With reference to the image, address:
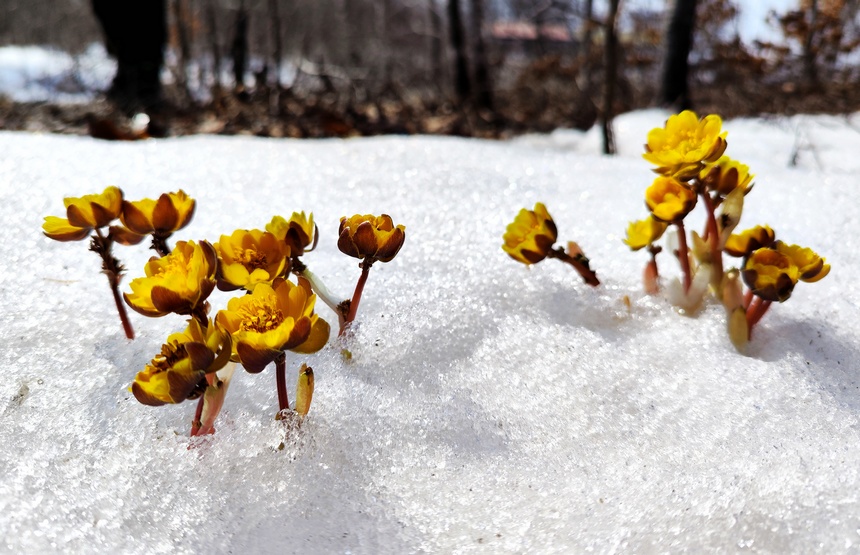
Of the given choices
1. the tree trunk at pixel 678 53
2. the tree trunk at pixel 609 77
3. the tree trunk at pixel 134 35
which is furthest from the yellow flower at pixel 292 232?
the tree trunk at pixel 134 35

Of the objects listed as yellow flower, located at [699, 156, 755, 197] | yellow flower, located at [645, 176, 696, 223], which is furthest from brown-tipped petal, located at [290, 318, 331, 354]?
yellow flower, located at [699, 156, 755, 197]

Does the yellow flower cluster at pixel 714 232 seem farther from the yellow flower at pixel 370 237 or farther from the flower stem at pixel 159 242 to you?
the flower stem at pixel 159 242

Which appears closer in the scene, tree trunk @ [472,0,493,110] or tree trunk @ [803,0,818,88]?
tree trunk @ [803,0,818,88]

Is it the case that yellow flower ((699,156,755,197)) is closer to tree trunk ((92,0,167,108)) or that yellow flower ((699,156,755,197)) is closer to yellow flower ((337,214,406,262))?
yellow flower ((337,214,406,262))


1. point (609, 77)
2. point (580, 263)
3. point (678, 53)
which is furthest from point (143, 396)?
point (678, 53)

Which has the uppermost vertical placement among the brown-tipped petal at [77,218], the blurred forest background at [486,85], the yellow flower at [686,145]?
the yellow flower at [686,145]

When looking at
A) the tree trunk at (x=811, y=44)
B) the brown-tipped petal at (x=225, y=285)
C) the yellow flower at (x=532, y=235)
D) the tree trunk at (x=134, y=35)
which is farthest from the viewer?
the tree trunk at (x=134, y=35)
